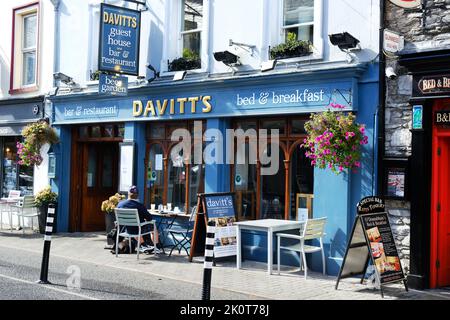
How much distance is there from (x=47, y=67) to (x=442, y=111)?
11.1m

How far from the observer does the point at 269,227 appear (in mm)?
10086

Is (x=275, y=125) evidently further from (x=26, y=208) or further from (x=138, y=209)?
(x=26, y=208)

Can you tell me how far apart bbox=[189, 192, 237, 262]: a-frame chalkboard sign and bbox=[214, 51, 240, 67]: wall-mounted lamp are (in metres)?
2.62

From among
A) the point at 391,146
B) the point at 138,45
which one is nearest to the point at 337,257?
the point at 391,146

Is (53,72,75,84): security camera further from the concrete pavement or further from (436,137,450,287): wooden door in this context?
(436,137,450,287): wooden door

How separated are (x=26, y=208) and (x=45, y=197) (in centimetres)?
91

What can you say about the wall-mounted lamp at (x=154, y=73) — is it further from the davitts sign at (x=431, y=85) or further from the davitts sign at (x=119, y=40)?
the davitts sign at (x=431, y=85)

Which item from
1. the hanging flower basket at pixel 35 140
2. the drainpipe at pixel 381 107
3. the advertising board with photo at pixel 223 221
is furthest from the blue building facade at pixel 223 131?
the advertising board with photo at pixel 223 221

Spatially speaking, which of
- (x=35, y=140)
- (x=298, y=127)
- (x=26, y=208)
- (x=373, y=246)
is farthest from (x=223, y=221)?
(x=26, y=208)

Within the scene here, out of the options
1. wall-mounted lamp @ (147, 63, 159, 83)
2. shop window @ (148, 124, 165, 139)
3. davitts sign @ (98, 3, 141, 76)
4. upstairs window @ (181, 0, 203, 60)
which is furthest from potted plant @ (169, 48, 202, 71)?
shop window @ (148, 124, 165, 139)

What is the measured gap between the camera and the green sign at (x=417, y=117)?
9.08m

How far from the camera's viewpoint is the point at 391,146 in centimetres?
966

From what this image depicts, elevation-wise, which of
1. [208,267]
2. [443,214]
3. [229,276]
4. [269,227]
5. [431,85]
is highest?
[431,85]

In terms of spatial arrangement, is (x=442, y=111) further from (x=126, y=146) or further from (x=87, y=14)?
(x=87, y=14)
